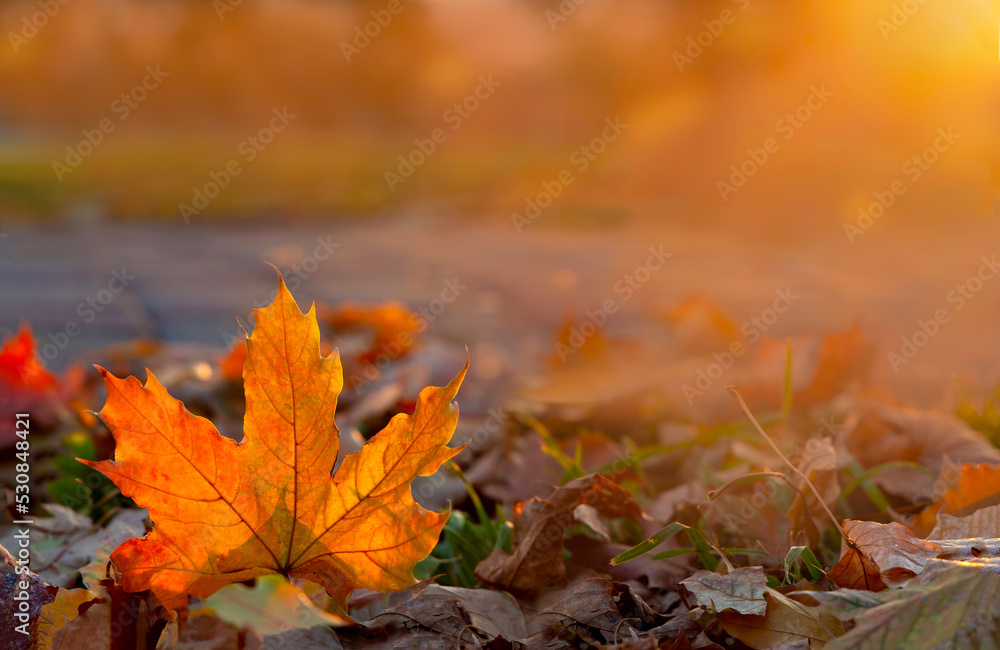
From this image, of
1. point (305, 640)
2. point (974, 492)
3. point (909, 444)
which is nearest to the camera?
point (305, 640)

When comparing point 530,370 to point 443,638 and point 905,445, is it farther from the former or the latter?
point 443,638

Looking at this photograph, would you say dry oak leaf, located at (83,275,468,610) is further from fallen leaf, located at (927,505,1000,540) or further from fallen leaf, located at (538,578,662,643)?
fallen leaf, located at (927,505,1000,540)

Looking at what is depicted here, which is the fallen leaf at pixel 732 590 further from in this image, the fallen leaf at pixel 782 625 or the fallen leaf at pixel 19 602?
the fallen leaf at pixel 19 602

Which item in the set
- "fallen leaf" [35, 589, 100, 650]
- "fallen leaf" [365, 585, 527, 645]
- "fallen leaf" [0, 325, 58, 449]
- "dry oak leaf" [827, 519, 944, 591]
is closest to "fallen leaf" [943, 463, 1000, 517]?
"dry oak leaf" [827, 519, 944, 591]

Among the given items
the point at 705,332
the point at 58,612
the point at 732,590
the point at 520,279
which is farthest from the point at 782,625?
the point at 520,279

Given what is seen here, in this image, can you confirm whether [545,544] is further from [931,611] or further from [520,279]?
[520,279]

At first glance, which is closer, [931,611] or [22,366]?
[931,611]
